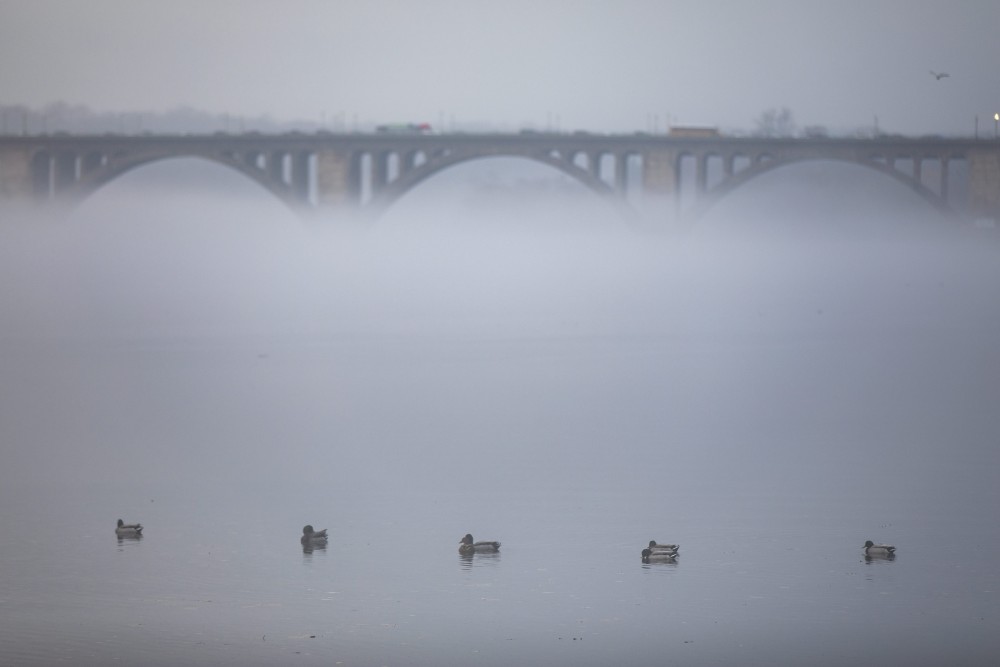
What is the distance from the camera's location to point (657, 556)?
75.4 ft

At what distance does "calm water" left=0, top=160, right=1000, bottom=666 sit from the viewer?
19.6 meters

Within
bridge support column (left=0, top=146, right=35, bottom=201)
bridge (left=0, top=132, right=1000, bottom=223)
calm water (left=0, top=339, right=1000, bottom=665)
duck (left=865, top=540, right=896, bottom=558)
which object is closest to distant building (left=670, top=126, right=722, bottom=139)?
bridge (left=0, top=132, right=1000, bottom=223)

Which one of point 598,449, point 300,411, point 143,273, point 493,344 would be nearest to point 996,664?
point 598,449

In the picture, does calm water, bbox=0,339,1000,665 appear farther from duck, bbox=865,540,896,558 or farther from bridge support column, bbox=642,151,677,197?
bridge support column, bbox=642,151,677,197

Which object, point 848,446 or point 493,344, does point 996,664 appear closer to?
point 848,446

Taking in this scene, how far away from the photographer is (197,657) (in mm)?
18609

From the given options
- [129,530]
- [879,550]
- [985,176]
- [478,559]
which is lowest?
[478,559]

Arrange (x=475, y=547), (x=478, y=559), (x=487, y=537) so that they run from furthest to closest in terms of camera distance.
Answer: (x=487, y=537)
(x=475, y=547)
(x=478, y=559)

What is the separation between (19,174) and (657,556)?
279ft

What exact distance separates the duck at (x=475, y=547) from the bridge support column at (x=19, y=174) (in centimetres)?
8280

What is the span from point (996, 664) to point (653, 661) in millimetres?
3739

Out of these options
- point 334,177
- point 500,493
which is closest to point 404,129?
point 334,177

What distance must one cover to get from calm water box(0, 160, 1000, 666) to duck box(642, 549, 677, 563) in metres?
0.14

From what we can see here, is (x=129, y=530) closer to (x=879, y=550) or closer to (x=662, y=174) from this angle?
(x=879, y=550)
